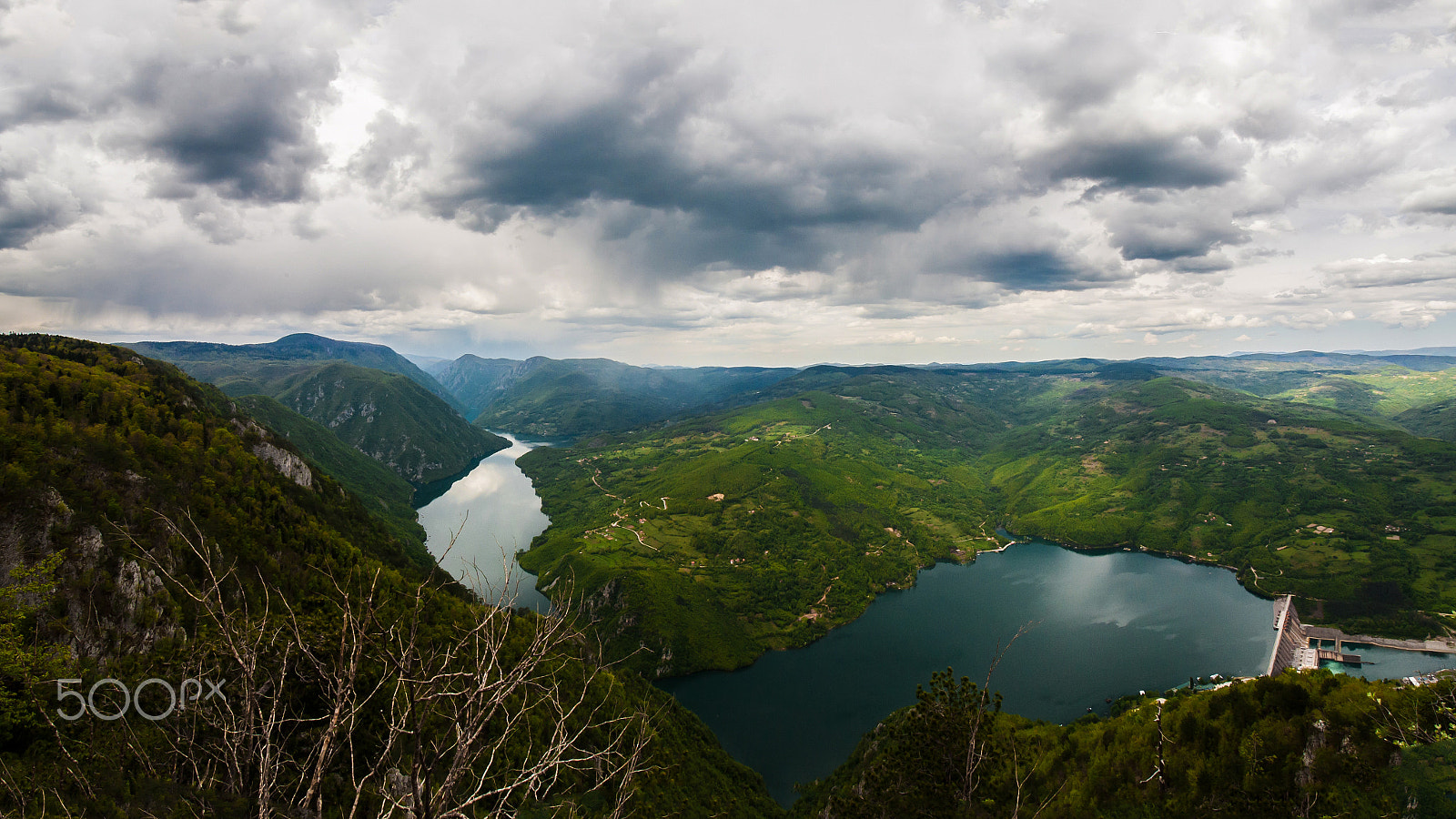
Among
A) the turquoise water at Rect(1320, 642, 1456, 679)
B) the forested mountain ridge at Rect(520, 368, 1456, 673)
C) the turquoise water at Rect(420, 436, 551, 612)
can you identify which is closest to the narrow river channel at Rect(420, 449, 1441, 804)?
the turquoise water at Rect(1320, 642, 1456, 679)

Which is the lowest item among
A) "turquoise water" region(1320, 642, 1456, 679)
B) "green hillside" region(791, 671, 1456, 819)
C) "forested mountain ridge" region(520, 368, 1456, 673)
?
"turquoise water" region(1320, 642, 1456, 679)

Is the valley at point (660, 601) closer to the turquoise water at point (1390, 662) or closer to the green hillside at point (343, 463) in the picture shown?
the green hillside at point (343, 463)

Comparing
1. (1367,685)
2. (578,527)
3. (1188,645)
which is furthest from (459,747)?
(578,527)

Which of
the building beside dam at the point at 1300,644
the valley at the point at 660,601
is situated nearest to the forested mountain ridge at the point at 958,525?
the valley at the point at 660,601

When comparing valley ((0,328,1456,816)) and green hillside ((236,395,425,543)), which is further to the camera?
green hillside ((236,395,425,543))

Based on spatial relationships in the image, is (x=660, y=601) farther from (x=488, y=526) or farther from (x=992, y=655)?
(x=488, y=526)

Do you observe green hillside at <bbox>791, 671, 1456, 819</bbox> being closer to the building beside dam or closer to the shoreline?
the building beside dam

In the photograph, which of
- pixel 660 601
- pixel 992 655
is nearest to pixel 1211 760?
pixel 992 655
